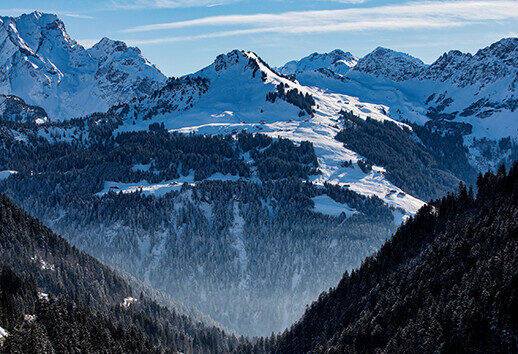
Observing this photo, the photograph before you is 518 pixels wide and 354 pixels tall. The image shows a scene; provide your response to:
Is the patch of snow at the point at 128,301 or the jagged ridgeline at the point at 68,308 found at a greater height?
the jagged ridgeline at the point at 68,308

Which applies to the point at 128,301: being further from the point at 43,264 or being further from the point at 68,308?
the point at 68,308

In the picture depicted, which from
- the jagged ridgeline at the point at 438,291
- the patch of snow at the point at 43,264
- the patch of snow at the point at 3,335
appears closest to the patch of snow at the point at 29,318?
the patch of snow at the point at 3,335

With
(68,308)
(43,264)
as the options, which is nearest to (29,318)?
(68,308)

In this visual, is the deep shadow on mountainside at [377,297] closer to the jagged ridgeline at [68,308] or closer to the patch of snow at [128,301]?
the jagged ridgeline at [68,308]

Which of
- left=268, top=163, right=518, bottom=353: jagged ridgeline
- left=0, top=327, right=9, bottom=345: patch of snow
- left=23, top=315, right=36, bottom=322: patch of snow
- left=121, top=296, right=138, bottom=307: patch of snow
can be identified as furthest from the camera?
left=121, top=296, right=138, bottom=307: patch of snow

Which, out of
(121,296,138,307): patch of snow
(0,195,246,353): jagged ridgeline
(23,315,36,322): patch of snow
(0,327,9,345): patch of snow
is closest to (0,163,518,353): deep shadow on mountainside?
(23,315,36,322): patch of snow

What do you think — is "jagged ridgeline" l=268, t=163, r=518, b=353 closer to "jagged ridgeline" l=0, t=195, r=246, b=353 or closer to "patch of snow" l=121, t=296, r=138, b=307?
"jagged ridgeline" l=0, t=195, r=246, b=353

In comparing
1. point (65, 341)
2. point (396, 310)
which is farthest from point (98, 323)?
point (396, 310)
